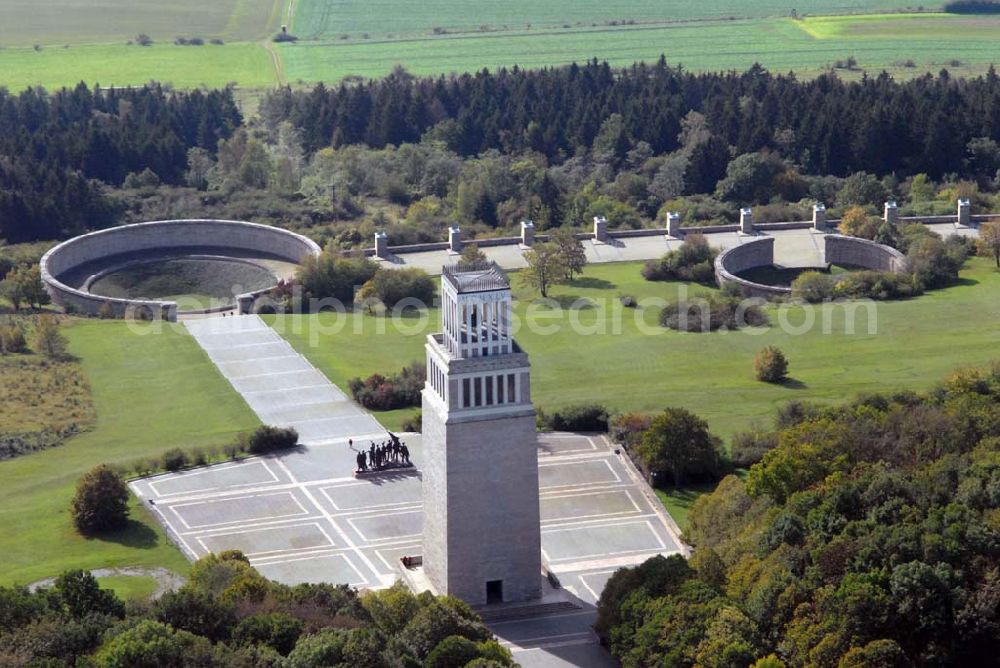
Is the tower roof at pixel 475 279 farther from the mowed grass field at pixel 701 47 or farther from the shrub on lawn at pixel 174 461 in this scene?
the mowed grass field at pixel 701 47

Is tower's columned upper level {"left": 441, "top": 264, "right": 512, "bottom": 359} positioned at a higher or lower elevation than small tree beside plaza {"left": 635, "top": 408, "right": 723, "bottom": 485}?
higher

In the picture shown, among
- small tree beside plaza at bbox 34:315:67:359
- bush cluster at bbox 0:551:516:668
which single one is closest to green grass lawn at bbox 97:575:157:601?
bush cluster at bbox 0:551:516:668

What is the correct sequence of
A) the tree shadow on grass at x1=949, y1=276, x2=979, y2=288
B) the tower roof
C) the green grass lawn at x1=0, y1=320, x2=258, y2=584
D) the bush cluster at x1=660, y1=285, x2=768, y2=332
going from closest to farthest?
the tower roof → the green grass lawn at x1=0, y1=320, x2=258, y2=584 → the bush cluster at x1=660, y1=285, x2=768, y2=332 → the tree shadow on grass at x1=949, y1=276, x2=979, y2=288

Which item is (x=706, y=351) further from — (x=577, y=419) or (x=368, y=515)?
(x=368, y=515)

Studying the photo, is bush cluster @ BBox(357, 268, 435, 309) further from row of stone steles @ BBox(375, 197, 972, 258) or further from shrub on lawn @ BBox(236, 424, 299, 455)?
shrub on lawn @ BBox(236, 424, 299, 455)

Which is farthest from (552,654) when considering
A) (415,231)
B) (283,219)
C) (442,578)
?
(283,219)

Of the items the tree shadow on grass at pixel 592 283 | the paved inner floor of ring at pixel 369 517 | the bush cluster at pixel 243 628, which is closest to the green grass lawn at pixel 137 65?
the tree shadow on grass at pixel 592 283

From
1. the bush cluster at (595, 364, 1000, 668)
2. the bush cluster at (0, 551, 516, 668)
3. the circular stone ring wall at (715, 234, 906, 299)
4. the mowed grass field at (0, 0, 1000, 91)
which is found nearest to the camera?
the bush cluster at (0, 551, 516, 668)
